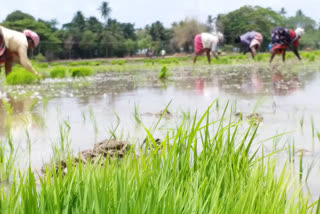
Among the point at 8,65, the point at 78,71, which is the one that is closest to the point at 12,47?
the point at 8,65

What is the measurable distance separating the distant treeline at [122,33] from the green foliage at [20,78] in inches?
1752

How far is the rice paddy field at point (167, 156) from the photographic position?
3.99ft

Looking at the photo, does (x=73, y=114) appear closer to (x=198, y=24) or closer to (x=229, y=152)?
(x=229, y=152)

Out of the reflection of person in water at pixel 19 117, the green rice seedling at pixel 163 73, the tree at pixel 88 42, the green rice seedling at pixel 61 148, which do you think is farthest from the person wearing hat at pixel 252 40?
the tree at pixel 88 42

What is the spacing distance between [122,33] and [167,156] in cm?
7368

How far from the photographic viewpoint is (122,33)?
73.8 metres

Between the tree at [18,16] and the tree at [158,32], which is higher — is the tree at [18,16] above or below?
above

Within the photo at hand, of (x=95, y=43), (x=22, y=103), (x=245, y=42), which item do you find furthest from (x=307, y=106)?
(x=95, y=43)

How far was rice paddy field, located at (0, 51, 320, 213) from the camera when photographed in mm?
1217

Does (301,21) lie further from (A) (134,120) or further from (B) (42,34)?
(A) (134,120)

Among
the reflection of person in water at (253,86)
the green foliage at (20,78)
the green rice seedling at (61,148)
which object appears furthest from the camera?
the green foliage at (20,78)

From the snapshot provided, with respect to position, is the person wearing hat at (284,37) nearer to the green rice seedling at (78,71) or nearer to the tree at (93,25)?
the green rice seedling at (78,71)

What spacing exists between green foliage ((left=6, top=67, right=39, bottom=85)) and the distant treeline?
4449 cm

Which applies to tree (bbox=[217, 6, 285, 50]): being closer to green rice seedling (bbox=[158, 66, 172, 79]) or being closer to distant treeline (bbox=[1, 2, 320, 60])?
distant treeline (bbox=[1, 2, 320, 60])
